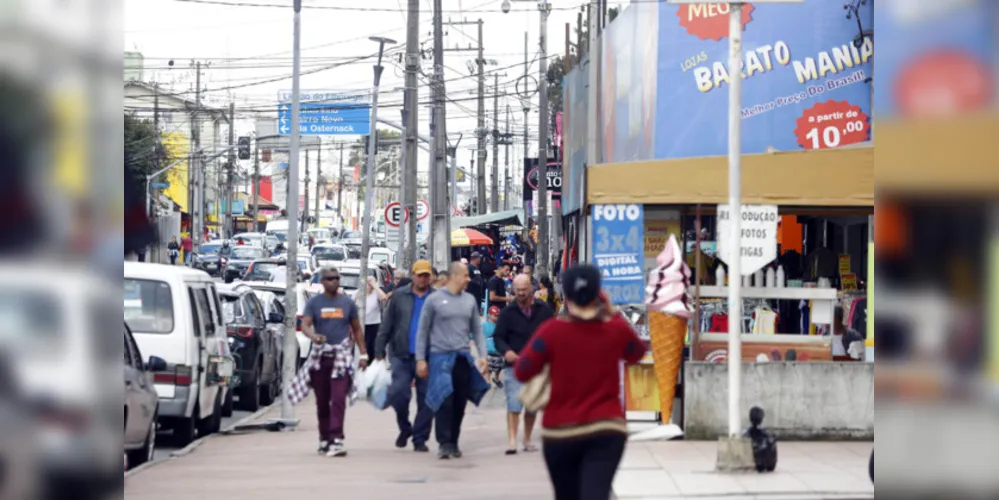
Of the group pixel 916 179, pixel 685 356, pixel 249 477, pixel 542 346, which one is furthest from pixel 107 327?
pixel 685 356

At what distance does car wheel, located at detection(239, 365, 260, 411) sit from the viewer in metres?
19.0

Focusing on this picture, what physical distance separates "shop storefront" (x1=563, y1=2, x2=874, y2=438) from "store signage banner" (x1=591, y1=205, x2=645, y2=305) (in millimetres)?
96

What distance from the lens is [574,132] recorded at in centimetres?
3544

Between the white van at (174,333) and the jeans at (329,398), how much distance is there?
4.16 feet

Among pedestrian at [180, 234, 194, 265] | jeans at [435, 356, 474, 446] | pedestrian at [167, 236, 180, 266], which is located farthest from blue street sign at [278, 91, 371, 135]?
jeans at [435, 356, 474, 446]

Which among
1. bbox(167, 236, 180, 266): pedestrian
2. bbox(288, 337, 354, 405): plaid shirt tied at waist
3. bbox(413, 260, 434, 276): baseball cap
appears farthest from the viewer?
bbox(167, 236, 180, 266): pedestrian

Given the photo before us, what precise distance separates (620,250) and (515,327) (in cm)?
191

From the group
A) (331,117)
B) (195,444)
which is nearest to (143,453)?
(195,444)

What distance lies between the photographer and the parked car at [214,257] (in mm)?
57694

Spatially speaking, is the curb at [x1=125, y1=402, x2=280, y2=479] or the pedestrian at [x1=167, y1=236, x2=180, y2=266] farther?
the pedestrian at [x1=167, y1=236, x2=180, y2=266]

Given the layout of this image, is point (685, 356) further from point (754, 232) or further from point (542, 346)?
point (542, 346)

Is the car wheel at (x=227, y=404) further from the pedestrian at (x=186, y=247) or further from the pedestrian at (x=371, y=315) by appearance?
the pedestrian at (x=186, y=247)

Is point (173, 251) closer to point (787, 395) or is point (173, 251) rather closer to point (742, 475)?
point (787, 395)

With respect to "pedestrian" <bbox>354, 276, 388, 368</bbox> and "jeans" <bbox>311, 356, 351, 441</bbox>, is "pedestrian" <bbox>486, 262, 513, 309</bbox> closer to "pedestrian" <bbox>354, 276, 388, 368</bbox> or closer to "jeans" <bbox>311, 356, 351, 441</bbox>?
"pedestrian" <bbox>354, 276, 388, 368</bbox>
